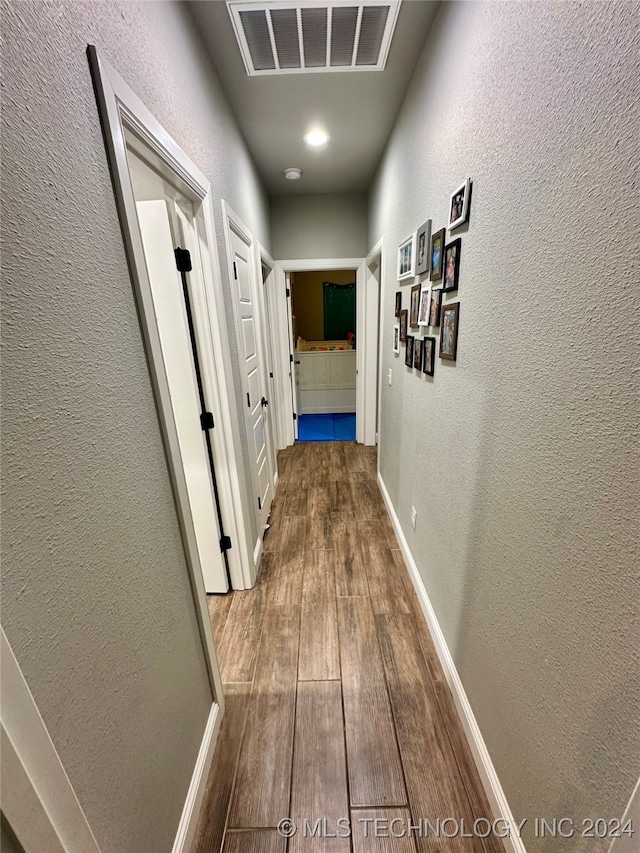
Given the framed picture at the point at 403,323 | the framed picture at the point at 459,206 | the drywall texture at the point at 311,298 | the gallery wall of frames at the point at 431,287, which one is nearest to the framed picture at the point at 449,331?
the gallery wall of frames at the point at 431,287

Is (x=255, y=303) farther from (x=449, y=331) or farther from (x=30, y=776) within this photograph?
(x=30, y=776)

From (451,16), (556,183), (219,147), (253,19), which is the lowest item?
(556,183)

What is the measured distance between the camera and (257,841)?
100 centimetres

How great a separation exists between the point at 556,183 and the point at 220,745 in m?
1.99

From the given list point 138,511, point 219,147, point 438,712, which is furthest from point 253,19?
point 438,712

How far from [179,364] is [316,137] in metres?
1.88

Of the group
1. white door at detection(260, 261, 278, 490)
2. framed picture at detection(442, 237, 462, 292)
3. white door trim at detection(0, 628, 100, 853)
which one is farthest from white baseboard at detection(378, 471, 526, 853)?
white door at detection(260, 261, 278, 490)

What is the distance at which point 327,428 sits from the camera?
470cm

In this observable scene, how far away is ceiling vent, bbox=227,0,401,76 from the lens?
1279 millimetres

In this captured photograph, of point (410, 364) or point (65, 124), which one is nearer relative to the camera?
point (65, 124)

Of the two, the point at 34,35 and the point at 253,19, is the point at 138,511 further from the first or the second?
the point at 253,19

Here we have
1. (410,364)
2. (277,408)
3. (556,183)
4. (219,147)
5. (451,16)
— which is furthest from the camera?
(277,408)

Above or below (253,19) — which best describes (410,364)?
below

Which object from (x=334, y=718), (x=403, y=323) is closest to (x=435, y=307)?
(x=403, y=323)
